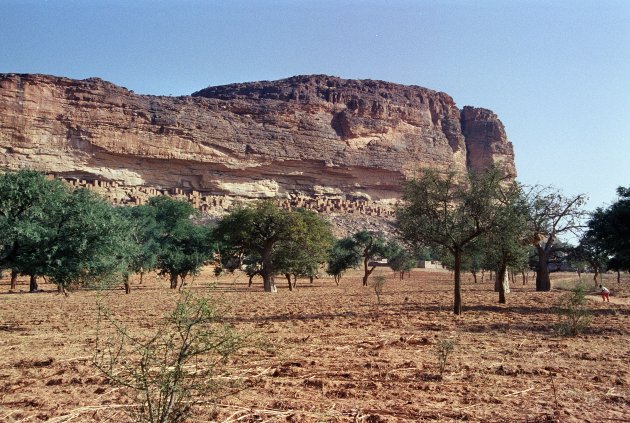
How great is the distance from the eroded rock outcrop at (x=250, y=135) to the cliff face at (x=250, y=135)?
0.20 metres

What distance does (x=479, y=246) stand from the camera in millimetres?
19109

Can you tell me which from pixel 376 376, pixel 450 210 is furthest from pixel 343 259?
pixel 376 376

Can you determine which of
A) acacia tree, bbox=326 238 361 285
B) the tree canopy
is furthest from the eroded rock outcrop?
the tree canopy

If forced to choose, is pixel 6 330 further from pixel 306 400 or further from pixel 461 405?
pixel 461 405

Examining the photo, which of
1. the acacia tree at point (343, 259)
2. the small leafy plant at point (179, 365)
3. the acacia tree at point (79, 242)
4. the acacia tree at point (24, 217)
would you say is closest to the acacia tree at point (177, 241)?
the acacia tree at point (343, 259)

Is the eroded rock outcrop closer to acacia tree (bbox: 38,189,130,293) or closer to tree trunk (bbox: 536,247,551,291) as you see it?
acacia tree (bbox: 38,189,130,293)

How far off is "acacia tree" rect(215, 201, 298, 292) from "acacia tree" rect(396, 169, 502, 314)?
14.1 m

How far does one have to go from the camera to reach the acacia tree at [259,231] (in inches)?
1187

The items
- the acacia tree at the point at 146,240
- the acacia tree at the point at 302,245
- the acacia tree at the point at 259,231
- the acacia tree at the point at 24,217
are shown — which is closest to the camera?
the acacia tree at the point at 24,217

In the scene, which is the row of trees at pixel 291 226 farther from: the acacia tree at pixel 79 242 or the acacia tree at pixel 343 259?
the acacia tree at pixel 343 259

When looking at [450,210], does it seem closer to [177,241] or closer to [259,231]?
[259,231]

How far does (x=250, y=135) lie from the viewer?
307ft

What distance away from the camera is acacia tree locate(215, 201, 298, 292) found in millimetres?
30141

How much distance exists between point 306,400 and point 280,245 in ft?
89.8
